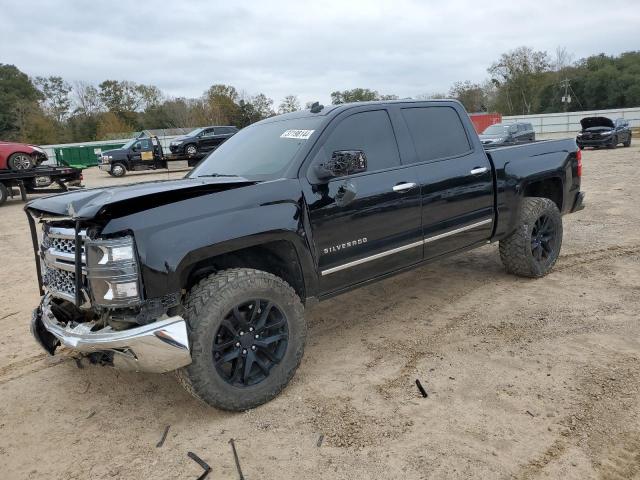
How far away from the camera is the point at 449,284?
5473 millimetres

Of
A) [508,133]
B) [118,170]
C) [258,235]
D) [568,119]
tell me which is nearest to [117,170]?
[118,170]

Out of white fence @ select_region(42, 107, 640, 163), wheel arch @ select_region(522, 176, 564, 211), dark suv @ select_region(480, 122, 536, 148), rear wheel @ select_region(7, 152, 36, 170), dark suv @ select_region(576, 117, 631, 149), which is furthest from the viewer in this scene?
white fence @ select_region(42, 107, 640, 163)

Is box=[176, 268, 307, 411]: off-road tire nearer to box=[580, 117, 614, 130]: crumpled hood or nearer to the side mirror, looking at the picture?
the side mirror

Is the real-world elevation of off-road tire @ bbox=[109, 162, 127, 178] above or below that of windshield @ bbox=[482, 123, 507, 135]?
above

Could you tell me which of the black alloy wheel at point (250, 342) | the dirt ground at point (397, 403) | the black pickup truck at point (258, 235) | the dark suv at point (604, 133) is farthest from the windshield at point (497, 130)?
the black alloy wheel at point (250, 342)

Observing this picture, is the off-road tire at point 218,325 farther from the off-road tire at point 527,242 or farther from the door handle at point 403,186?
the off-road tire at point 527,242

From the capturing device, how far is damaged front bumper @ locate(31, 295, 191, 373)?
2734 millimetres

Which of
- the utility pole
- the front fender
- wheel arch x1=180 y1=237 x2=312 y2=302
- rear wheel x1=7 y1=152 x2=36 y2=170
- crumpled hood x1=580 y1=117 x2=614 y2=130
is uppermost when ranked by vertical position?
the utility pole

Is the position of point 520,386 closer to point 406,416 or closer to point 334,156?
point 406,416

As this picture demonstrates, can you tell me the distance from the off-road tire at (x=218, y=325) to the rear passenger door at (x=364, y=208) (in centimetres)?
43

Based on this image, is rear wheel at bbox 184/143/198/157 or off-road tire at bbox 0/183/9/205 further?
rear wheel at bbox 184/143/198/157

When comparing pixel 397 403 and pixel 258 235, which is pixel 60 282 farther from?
pixel 397 403

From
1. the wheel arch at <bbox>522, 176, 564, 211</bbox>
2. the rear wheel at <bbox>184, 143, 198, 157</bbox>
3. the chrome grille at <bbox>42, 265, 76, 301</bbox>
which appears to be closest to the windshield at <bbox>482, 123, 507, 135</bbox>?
the rear wheel at <bbox>184, 143, 198, 157</bbox>

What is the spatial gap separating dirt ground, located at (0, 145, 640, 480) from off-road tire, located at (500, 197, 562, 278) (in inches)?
9.1
